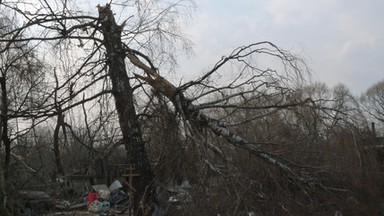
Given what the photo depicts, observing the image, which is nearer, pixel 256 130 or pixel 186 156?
pixel 186 156

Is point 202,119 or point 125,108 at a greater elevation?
point 125,108

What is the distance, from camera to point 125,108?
25.7 feet

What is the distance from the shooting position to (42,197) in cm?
2152

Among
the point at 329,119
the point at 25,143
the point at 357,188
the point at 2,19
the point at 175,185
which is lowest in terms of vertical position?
the point at 357,188

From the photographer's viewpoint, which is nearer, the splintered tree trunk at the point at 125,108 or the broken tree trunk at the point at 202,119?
the broken tree trunk at the point at 202,119

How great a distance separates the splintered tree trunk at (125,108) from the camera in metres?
7.83

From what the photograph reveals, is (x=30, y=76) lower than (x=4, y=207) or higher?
higher

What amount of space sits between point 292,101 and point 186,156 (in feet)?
6.25

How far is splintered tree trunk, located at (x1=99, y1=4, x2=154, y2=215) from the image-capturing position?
25.7 feet

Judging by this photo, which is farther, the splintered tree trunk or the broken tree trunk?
the splintered tree trunk

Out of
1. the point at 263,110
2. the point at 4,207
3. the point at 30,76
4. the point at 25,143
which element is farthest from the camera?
the point at 25,143

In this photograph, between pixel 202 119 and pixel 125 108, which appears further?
pixel 125 108

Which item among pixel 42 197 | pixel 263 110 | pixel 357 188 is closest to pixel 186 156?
pixel 263 110

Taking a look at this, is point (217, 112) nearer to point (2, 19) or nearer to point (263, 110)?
point (263, 110)
